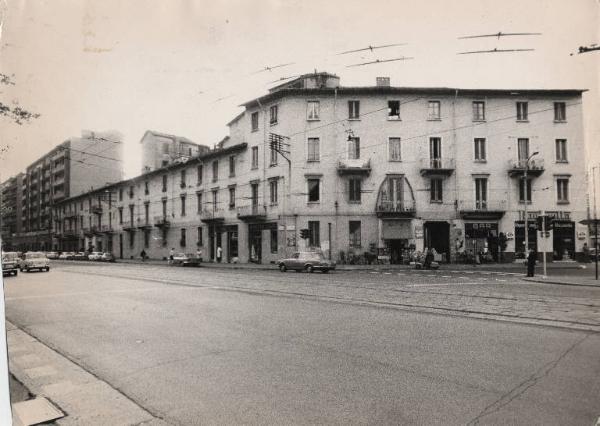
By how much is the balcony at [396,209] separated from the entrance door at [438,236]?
163cm

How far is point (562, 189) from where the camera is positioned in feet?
104

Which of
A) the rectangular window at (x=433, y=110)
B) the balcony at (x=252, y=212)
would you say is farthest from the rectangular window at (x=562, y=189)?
the balcony at (x=252, y=212)

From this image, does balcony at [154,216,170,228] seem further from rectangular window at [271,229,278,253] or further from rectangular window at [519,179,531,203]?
rectangular window at [519,179,531,203]

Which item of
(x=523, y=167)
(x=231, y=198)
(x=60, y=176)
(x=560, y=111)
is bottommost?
(x=231, y=198)

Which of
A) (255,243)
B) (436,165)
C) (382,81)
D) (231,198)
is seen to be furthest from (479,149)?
(231,198)

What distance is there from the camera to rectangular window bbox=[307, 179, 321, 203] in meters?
31.5

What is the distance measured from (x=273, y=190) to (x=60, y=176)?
14212mm

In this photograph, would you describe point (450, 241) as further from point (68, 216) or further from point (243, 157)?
point (68, 216)

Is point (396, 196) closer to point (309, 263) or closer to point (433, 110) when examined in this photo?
point (433, 110)

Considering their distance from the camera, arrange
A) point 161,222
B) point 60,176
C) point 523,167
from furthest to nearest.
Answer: point 161,222
point 523,167
point 60,176

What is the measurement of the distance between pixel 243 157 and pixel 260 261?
8.75 metres

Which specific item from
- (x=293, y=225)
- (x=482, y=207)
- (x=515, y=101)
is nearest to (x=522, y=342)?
→ (x=293, y=225)

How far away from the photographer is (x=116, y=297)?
39.0ft

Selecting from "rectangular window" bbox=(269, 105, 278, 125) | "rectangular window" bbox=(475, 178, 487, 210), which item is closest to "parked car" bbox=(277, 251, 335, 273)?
"rectangular window" bbox=(269, 105, 278, 125)
